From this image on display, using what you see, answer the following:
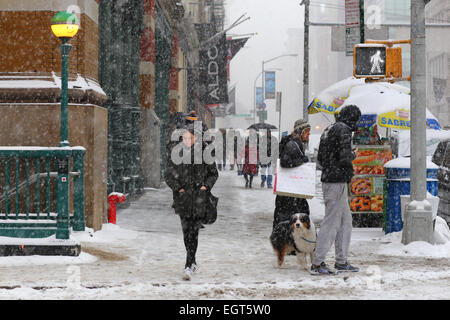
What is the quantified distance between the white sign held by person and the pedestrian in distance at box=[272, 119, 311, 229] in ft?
0.29

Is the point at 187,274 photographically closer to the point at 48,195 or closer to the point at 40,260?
the point at 40,260

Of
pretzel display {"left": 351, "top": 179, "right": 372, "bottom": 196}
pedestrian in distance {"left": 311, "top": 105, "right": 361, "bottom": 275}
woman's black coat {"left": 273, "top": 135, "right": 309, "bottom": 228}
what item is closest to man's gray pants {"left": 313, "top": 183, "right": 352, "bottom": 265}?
pedestrian in distance {"left": 311, "top": 105, "right": 361, "bottom": 275}

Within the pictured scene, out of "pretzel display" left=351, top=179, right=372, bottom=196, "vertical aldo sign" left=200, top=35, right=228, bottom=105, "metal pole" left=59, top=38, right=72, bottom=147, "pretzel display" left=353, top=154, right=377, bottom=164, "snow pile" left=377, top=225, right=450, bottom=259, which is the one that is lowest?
"snow pile" left=377, top=225, right=450, bottom=259

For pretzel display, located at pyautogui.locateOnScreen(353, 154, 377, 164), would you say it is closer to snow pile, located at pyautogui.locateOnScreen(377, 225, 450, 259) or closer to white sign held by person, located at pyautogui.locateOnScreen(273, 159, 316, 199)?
snow pile, located at pyautogui.locateOnScreen(377, 225, 450, 259)

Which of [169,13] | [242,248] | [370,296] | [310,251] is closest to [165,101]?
[169,13]

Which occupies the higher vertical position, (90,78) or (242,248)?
(90,78)

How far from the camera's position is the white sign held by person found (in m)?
8.74

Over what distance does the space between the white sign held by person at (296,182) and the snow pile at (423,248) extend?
184 cm

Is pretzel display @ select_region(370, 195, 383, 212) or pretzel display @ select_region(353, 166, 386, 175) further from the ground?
pretzel display @ select_region(353, 166, 386, 175)

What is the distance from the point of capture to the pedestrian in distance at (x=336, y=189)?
8.05m

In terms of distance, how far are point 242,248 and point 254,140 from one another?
1621 centimetres

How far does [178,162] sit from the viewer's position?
7.61 m

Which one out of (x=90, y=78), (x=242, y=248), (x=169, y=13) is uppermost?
(x=169, y=13)

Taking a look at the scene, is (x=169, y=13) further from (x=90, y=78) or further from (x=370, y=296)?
(x=370, y=296)
